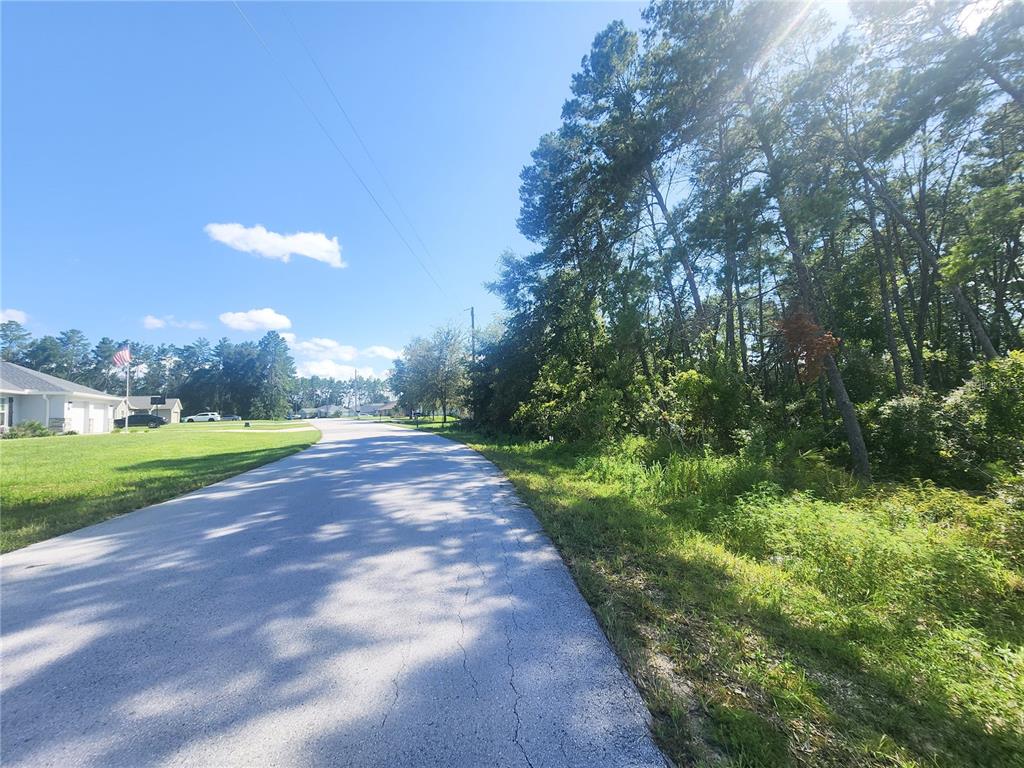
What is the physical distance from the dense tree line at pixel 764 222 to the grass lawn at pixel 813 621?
550 centimetres

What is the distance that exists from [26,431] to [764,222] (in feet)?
117

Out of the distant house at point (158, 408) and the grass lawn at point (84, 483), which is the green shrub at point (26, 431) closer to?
the grass lawn at point (84, 483)

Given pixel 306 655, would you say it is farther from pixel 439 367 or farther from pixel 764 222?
pixel 439 367

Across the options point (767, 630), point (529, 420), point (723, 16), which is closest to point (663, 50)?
point (723, 16)

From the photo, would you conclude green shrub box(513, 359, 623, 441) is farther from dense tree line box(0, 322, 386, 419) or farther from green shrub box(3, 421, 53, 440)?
dense tree line box(0, 322, 386, 419)

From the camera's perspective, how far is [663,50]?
11.5 metres

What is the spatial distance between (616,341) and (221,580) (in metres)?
13.1

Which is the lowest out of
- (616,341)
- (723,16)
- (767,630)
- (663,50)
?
(767,630)

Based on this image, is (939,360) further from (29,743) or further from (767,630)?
(29,743)

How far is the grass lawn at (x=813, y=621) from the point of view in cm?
191

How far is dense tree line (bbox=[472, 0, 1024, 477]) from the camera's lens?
28.1 feet

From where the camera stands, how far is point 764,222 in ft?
29.0

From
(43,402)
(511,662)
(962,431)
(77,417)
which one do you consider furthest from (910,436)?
(77,417)

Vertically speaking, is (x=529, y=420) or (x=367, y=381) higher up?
(x=367, y=381)
